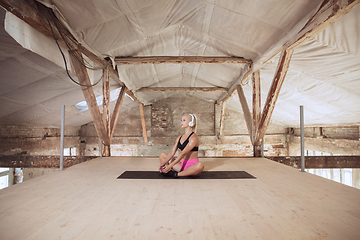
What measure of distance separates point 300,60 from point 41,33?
4058 mm

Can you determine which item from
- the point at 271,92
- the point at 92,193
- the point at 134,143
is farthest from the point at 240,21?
the point at 134,143

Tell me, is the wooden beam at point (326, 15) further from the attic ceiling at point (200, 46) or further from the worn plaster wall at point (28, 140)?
the worn plaster wall at point (28, 140)

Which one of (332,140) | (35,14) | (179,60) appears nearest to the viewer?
(35,14)

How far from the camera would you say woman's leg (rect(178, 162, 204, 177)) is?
242 centimetres

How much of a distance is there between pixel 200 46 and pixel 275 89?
Result: 193cm

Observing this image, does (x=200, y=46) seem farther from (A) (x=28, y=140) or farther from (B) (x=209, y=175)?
(A) (x=28, y=140)

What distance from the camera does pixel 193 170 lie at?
2.42 metres

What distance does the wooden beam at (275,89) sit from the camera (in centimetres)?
296

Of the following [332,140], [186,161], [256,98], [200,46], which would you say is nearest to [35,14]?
[186,161]

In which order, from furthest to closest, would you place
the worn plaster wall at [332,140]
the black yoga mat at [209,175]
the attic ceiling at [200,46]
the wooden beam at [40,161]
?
the worn plaster wall at [332,140] < the wooden beam at [40,161] < the black yoga mat at [209,175] < the attic ceiling at [200,46]

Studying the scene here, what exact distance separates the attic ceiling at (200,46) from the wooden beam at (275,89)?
222 millimetres

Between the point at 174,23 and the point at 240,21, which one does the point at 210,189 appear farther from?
the point at 174,23

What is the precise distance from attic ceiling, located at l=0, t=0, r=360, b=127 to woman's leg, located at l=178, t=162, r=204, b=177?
2.23m

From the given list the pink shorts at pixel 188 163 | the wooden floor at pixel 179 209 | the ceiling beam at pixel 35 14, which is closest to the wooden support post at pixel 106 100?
the ceiling beam at pixel 35 14
